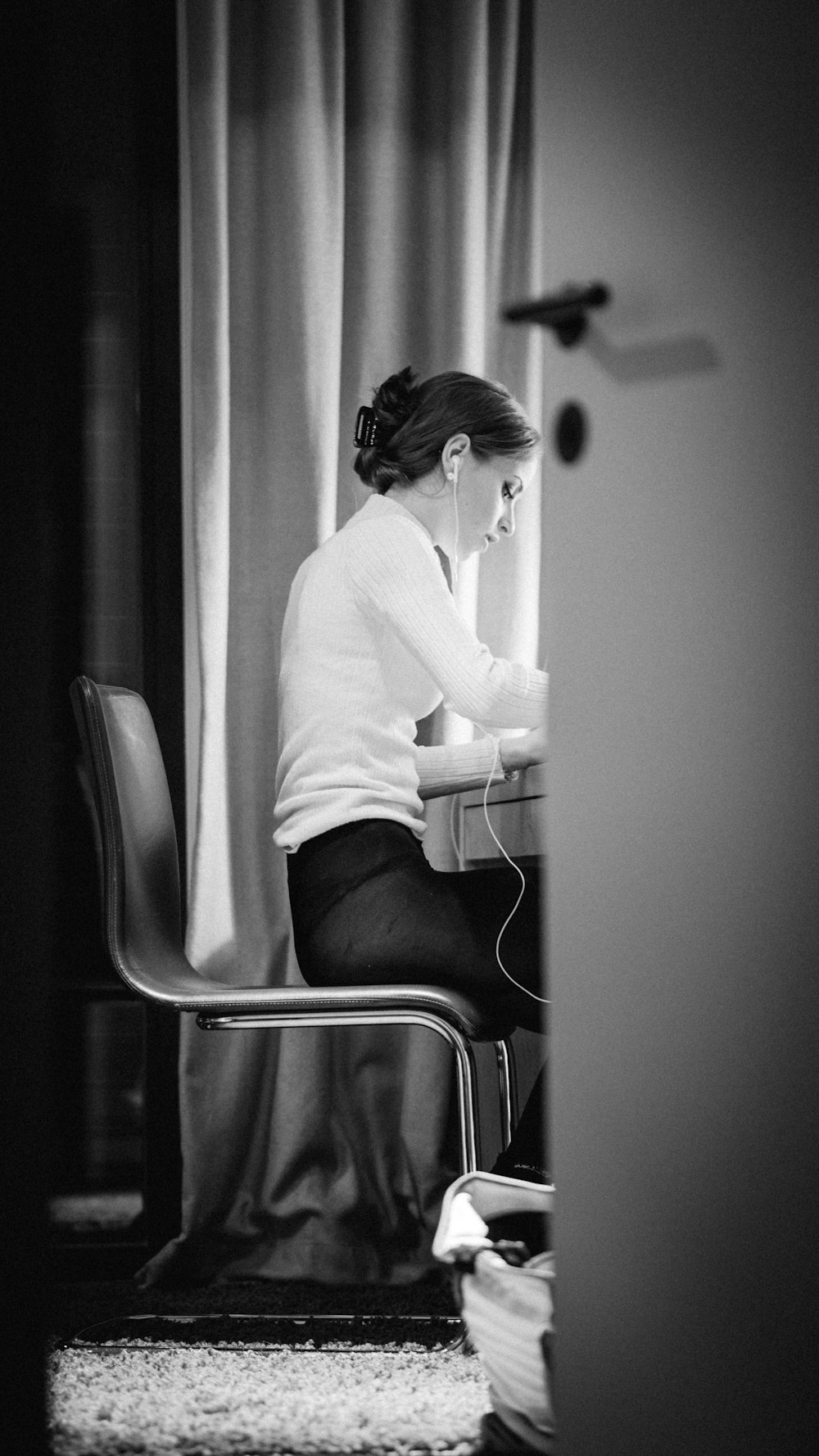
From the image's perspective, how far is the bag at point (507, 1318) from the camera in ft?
3.41

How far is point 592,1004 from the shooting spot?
34.5 inches

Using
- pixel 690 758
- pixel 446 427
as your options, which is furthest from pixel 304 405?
pixel 690 758

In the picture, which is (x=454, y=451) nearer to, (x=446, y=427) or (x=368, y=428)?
(x=446, y=427)

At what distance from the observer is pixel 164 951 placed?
1.66 m

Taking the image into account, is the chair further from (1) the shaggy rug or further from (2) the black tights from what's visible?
(1) the shaggy rug

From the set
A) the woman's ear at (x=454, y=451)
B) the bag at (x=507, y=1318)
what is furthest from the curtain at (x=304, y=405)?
the bag at (x=507, y=1318)

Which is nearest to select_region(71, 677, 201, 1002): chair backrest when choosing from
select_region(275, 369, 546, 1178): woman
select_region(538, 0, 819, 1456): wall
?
select_region(275, 369, 546, 1178): woman

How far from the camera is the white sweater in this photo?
1562mm

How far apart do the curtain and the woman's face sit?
0.36 meters

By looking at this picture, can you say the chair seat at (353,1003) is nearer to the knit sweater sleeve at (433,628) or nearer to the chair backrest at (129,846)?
the chair backrest at (129,846)

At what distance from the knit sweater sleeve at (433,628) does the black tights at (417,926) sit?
0.19 metres

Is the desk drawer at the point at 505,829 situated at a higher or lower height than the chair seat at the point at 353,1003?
higher

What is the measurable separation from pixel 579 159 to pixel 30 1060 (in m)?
0.75

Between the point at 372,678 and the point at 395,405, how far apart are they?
0.43 m
